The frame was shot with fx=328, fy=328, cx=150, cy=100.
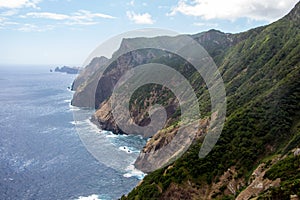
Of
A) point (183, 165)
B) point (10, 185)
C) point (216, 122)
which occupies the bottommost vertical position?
point (10, 185)

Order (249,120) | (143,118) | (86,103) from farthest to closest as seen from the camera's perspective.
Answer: (86,103), (143,118), (249,120)

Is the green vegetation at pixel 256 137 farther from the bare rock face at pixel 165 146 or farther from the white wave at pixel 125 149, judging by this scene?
the white wave at pixel 125 149

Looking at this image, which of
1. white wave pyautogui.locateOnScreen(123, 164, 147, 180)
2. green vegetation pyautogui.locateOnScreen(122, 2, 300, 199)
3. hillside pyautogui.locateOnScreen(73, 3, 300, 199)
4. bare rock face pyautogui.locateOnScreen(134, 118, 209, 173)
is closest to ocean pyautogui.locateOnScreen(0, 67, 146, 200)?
white wave pyautogui.locateOnScreen(123, 164, 147, 180)

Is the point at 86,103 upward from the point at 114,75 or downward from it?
downward

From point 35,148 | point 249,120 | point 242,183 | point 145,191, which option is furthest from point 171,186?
point 35,148

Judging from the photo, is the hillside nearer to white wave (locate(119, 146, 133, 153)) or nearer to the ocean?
the ocean

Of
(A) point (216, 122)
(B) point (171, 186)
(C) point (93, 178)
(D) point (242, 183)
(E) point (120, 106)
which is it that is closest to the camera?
(D) point (242, 183)

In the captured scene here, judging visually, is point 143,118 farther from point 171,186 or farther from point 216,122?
point 171,186
